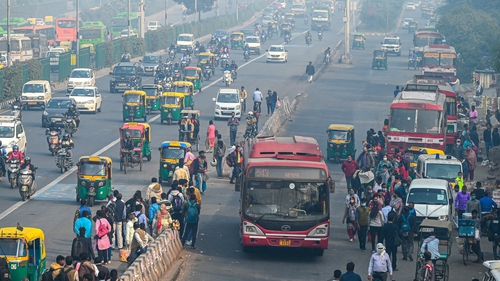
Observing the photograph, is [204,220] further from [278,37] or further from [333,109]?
[278,37]

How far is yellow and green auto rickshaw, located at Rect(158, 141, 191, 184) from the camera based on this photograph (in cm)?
3394

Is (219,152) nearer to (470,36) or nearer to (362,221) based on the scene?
(362,221)

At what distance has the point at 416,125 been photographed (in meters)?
38.9

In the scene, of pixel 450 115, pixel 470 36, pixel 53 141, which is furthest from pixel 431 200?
pixel 470 36

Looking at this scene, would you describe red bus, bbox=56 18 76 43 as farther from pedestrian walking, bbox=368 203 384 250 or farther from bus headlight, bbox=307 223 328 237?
bus headlight, bbox=307 223 328 237

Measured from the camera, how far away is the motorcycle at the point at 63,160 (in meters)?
36.1

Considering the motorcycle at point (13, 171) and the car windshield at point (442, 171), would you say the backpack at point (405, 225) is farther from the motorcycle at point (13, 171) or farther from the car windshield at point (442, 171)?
the motorcycle at point (13, 171)

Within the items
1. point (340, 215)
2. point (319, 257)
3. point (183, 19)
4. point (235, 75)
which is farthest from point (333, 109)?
point (183, 19)

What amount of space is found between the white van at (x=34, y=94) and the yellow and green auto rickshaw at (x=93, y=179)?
23545mm

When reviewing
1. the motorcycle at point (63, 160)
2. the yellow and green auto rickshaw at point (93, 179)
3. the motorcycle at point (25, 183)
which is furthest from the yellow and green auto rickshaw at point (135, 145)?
the yellow and green auto rickshaw at point (93, 179)

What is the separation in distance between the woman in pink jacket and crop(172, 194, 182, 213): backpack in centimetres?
249

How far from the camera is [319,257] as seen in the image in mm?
24109

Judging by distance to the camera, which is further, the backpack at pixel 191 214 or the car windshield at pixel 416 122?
the car windshield at pixel 416 122

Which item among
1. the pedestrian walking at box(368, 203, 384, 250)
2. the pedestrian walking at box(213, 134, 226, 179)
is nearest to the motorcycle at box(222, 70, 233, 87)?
the pedestrian walking at box(213, 134, 226, 179)
